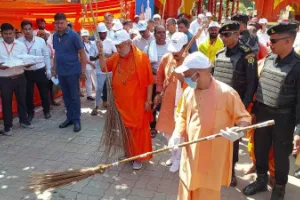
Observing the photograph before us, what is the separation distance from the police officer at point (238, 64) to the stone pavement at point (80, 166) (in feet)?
4.46

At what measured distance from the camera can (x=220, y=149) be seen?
2.70 m

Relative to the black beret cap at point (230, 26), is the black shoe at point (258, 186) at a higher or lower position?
lower

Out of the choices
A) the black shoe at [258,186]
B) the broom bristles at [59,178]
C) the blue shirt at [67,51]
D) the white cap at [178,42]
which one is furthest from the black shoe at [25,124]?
the black shoe at [258,186]

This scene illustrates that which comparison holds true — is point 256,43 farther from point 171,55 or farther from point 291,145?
point 291,145

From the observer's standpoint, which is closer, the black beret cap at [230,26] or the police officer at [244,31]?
the black beret cap at [230,26]

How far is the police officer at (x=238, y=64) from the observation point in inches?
138

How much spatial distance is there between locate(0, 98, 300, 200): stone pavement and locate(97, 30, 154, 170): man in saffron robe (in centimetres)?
45

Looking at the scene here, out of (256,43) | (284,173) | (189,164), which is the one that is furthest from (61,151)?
(256,43)

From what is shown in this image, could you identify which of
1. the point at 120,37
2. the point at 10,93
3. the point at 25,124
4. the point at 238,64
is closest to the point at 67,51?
the point at 10,93

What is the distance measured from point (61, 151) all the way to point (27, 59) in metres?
1.86

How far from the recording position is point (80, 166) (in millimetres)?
4555

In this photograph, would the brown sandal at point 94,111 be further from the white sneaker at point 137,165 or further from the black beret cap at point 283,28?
the black beret cap at point 283,28

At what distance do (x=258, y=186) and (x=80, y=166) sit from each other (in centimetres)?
250

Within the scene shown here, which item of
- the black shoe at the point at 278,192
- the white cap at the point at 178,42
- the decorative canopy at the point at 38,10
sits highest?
the decorative canopy at the point at 38,10
